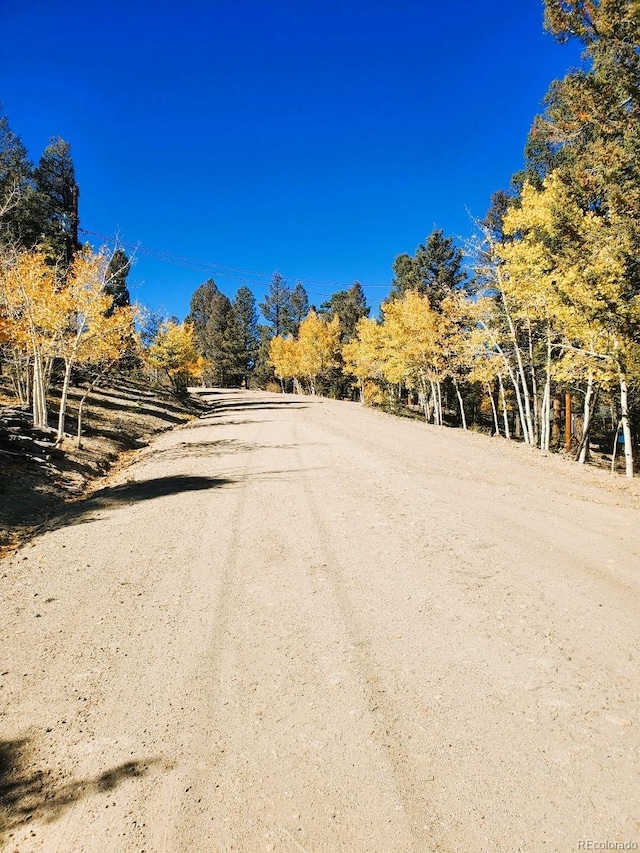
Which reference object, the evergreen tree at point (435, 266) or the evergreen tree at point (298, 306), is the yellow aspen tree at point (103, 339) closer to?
the evergreen tree at point (435, 266)

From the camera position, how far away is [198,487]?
33.3 ft

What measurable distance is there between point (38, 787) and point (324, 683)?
204cm

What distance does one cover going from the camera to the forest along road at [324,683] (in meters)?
2.56

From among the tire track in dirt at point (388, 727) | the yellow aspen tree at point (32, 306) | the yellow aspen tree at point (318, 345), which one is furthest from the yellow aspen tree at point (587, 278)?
the yellow aspen tree at point (318, 345)

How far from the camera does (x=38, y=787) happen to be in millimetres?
2814

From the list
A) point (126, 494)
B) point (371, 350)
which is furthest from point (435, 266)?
point (126, 494)

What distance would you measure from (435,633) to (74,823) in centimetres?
311

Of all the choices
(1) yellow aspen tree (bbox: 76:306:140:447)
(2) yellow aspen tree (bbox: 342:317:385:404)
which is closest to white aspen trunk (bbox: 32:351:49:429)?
(1) yellow aspen tree (bbox: 76:306:140:447)

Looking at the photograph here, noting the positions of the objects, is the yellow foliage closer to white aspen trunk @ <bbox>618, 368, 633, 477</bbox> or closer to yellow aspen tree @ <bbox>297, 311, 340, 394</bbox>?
yellow aspen tree @ <bbox>297, 311, 340, 394</bbox>

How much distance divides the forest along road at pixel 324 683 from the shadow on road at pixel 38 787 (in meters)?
0.01

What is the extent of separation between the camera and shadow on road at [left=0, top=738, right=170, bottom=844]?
2.64m

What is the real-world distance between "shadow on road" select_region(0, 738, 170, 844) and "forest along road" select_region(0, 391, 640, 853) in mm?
12

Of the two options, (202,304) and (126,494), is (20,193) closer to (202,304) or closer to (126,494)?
(126,494)

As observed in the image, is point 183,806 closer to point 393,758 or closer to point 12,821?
point 12,821
